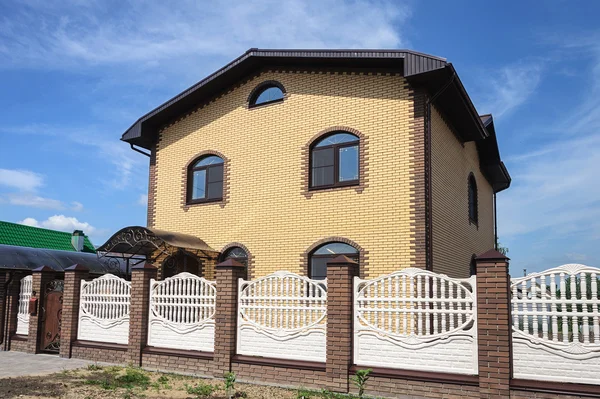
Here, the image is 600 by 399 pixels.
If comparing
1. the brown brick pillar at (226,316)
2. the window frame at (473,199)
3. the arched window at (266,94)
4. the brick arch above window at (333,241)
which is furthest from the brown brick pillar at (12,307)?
the window frame at (473,199)

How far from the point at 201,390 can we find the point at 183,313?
2152mm

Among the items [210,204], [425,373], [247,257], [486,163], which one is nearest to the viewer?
[425,373]

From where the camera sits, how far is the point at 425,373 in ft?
23.7

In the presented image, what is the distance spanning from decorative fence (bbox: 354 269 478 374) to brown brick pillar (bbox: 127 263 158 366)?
4.14 meters

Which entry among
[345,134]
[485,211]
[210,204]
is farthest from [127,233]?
[485,211]

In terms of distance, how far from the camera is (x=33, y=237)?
25.7 m

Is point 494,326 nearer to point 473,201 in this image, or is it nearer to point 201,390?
point 201,390

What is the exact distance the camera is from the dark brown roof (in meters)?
10.5

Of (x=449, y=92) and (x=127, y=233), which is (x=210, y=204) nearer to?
(x=127, y=233)

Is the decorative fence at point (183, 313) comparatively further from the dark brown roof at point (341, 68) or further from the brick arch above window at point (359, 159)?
the dark brown roof at point (341, 68)

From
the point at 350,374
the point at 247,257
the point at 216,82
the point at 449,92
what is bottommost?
the point at 350,374

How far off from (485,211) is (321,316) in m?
11.2

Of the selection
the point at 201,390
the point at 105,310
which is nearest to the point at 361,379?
the point at 201,390

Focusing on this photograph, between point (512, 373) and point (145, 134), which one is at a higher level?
point (145, 134)
